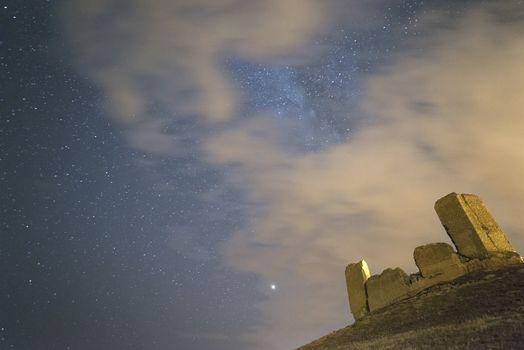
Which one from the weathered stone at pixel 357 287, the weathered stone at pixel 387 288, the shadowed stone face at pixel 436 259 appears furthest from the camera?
the weathered stone at pixel 357 287

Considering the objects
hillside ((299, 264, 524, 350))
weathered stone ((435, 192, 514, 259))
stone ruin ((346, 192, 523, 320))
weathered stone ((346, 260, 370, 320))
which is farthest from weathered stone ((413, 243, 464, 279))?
weathered stone ((346, 260, 370, 320))

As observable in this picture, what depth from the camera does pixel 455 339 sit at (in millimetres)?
9250

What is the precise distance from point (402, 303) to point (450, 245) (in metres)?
3.40

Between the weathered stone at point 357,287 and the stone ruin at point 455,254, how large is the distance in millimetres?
430

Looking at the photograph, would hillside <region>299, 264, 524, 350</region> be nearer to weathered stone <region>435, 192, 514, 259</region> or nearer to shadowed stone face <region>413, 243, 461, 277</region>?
shadowed stone face <region>413, 243, 461, 277</region>

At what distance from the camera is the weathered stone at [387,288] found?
58.7 feet

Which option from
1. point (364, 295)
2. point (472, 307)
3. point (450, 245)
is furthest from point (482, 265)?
point (364, 295)

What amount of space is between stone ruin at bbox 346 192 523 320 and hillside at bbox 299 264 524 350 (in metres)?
0.90

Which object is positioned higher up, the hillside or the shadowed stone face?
the shadowed stone face

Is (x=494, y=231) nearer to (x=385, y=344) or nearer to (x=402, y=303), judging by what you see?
(x=402, y=303)

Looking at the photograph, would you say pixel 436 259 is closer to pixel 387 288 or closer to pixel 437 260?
pixel 437 260

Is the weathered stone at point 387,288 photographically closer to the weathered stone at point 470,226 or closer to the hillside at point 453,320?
the hillside at point 453,320

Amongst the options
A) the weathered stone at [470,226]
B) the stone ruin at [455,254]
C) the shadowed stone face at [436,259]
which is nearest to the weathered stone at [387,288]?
the stone ruin at [455,254]

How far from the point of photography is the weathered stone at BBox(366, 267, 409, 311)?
17906 mm
